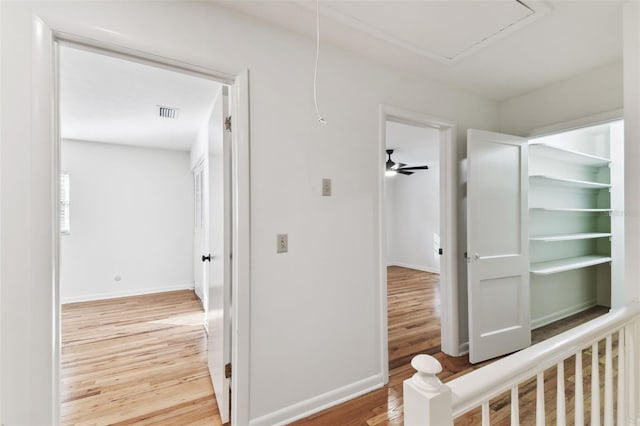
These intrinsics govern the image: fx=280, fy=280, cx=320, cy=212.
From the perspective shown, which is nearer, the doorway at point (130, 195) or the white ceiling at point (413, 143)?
the doorway at point (130, 195)

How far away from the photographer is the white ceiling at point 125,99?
2.17 meters

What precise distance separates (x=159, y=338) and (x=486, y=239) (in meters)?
3.39

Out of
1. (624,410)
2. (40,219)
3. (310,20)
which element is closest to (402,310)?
(624,410)

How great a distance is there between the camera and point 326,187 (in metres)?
1.88

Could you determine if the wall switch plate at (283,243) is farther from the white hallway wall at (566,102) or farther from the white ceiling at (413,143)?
the white hallway wall at (566,102)

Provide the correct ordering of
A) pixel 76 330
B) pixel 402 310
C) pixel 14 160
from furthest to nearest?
1. pixel 402 310
2. pixel 76 330
3. pixel 14 160

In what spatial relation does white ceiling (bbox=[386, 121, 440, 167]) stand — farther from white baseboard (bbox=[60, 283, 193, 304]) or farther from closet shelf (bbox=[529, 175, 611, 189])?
white baseboard (bbox=[60, 283, 193, 304])

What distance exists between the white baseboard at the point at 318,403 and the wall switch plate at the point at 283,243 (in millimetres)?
960

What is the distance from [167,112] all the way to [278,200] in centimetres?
223

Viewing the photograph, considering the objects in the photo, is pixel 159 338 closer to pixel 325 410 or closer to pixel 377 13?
pixel 325 410

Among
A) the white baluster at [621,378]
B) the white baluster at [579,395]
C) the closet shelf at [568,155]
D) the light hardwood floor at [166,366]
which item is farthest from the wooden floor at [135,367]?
the closet shelf at [568,155]

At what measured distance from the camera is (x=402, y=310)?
385 centimetres

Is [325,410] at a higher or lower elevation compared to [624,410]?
lower

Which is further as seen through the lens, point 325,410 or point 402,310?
point 402,310
